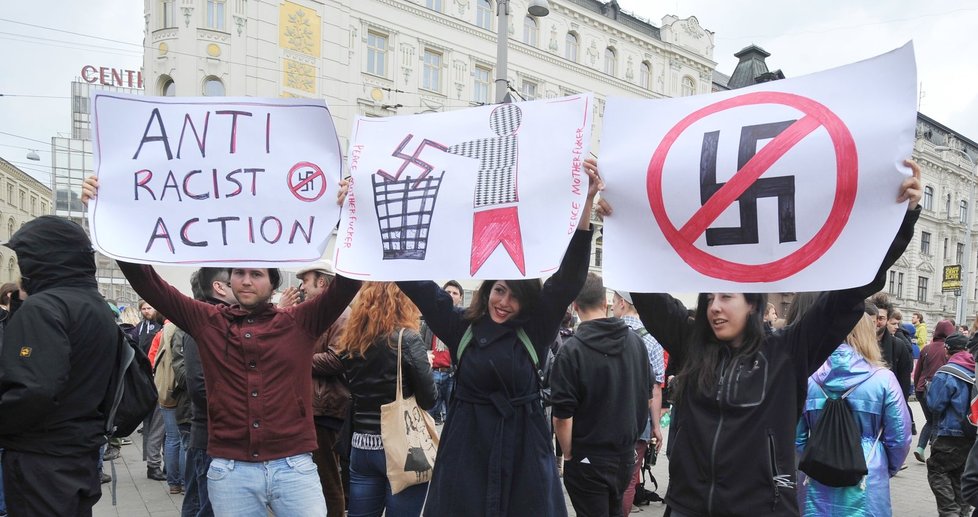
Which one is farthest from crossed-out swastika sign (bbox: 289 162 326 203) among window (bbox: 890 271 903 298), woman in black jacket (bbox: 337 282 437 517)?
window (bbox: 890 271 903 298)

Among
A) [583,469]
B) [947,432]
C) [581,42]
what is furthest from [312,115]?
[581,42]

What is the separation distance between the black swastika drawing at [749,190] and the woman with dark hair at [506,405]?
1.45ft

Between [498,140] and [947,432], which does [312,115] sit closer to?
[498,140]

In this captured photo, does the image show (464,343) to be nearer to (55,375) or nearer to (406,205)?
(406,205)

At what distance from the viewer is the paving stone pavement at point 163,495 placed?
19.7ft

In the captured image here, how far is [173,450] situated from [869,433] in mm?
5824

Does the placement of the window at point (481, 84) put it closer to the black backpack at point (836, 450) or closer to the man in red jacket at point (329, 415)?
the man in red jacket at point (329, 415)

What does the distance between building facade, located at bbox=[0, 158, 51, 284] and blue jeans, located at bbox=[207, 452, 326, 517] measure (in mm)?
53373

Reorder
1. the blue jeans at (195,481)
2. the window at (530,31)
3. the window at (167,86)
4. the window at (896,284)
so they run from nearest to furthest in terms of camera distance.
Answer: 1. the blue jeans at (195,481)
2. the window at (167,86)
3. the window at (530,31)
4. the window at (896,284)

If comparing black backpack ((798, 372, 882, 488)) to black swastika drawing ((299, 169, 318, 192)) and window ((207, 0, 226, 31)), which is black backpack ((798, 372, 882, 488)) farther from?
window ((207, 0, 226, 31))

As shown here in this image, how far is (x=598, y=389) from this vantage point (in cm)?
432

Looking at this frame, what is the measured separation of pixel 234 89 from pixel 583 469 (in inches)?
759

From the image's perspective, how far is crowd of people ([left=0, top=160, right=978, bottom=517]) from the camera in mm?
2562

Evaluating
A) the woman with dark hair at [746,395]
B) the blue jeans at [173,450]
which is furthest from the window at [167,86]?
the woman with dark hair at [746,395]
